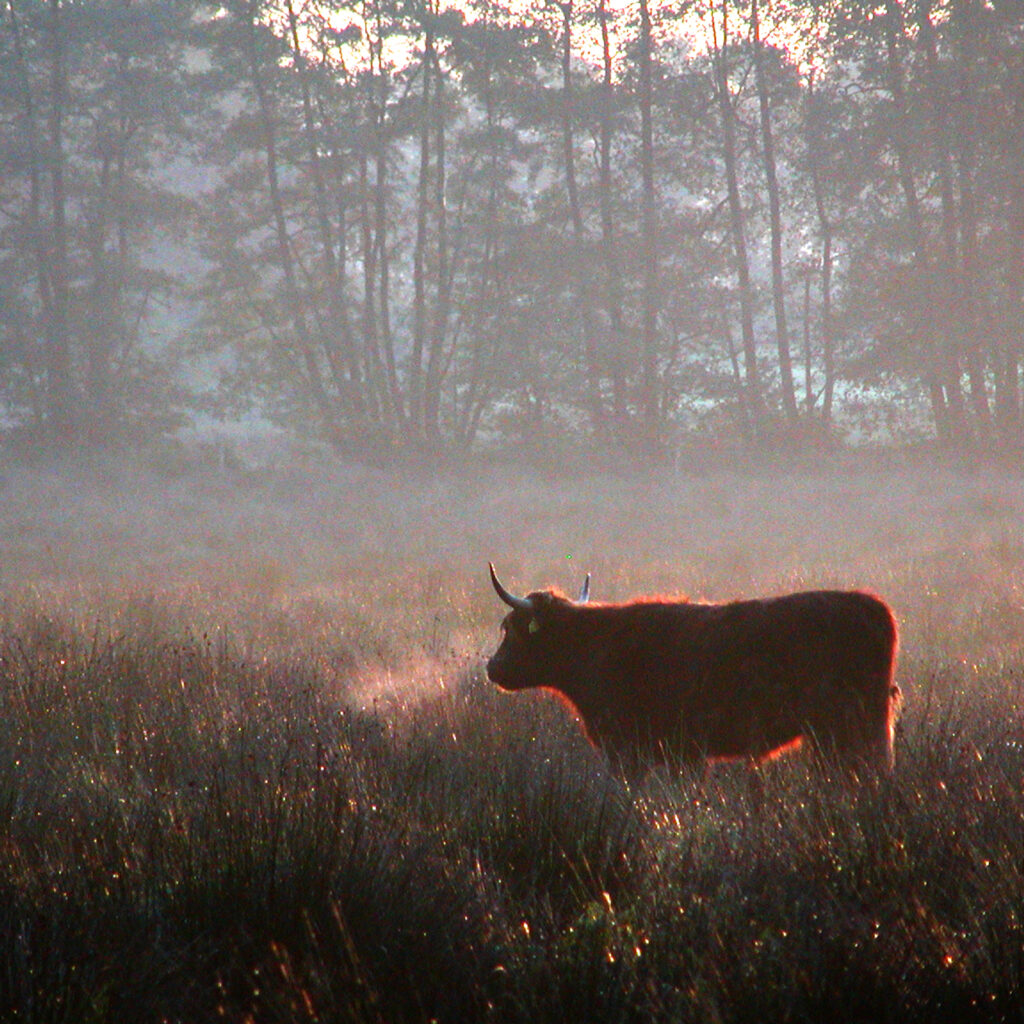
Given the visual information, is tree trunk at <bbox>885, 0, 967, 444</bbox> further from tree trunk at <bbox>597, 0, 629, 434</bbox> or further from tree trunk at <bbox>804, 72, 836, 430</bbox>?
tree trunk at <bbox>597, 0, 629, 434</bbox>

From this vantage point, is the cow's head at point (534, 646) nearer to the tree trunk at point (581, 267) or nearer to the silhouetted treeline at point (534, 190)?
the silhouetted treeline at point (534, 190)

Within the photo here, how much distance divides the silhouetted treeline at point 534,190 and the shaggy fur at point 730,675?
2110 centimetres

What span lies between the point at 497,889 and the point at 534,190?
31491 millimetres

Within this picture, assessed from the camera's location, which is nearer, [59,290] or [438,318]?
[59,290]

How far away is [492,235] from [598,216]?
5.92 m

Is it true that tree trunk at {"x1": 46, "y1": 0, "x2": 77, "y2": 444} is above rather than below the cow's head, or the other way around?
above

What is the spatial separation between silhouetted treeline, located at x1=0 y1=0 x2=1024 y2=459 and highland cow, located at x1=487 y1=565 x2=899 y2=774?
830 inches

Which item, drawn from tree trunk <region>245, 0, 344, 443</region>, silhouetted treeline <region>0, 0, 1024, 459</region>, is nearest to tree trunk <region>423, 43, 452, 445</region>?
silhouetted treeline <region>0, 0, 1024, 459</region>

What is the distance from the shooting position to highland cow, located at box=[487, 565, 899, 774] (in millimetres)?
5004

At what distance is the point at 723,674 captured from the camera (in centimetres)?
530

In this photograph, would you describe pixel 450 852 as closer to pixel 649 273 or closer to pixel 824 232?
pixel 649 273

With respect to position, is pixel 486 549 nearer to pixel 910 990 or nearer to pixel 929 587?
pixel 929 587

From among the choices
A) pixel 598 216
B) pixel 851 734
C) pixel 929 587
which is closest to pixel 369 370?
pixel 598 216

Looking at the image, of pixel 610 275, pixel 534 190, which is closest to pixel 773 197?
pixel 610 275
